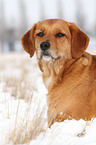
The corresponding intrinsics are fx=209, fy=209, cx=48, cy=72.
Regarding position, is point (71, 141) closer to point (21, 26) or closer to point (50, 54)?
point (50, 54)

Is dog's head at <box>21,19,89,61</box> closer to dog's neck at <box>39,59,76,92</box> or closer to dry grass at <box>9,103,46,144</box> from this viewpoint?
dog's neck at <box>39,59,76,92</box>

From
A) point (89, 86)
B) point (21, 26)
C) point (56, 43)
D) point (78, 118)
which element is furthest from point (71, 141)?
point (21, 26)

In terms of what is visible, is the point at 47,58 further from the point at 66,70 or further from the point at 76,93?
the point at 76,93

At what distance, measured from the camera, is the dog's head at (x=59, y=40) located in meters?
3.20

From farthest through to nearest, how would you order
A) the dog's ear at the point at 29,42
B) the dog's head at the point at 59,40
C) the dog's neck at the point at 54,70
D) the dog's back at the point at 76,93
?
1. the dog's ear at the point at 29,42
2. the dog's neck at the point at 54,70
3. the dog's head at the point at 59,40
4. the dog's back at the point at 76,93

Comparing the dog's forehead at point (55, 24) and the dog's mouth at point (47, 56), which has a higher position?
the dog's forehead at point (55, 24)

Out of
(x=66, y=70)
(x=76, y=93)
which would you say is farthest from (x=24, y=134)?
(x=66, y=70)

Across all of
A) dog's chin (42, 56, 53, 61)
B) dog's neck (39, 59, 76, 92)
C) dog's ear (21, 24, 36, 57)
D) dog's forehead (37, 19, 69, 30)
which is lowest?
dog's neck (39, 59, 76, 92)

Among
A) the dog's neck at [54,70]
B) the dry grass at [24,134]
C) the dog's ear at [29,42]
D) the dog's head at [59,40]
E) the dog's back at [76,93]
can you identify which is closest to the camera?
the dry grass at [24,134]

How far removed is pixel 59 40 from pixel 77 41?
11.9 inches

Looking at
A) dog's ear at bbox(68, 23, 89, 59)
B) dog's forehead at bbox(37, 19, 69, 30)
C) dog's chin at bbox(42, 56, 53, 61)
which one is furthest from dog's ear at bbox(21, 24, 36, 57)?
dog's ear at bbox(68, 23, 89, 59)

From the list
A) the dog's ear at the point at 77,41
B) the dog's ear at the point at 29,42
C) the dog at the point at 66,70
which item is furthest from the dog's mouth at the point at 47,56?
the dog's ear at the point at 29,42

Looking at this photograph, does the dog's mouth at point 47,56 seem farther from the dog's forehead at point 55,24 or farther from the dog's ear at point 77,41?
the dog's forehead at point 55,24

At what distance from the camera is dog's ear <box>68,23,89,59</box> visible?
10.8ft
